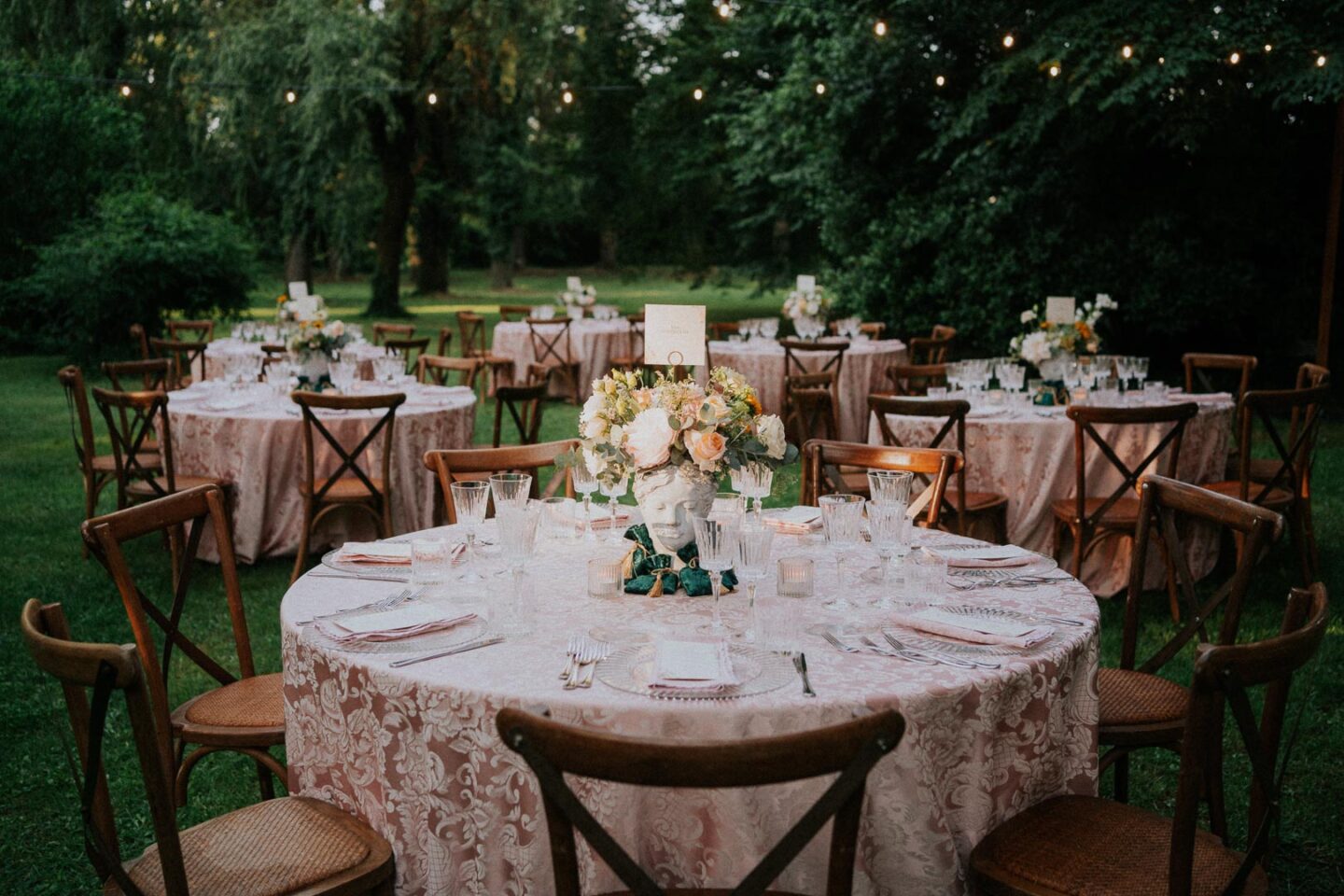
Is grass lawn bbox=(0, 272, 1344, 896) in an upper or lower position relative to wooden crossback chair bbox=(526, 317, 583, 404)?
lower

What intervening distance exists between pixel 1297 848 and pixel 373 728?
2.70m

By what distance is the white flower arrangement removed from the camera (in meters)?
2.68

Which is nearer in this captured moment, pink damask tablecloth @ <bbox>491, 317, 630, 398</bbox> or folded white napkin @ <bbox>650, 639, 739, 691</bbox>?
folded white napkin @ <bbox>650, 639, 739, 691</bbox>

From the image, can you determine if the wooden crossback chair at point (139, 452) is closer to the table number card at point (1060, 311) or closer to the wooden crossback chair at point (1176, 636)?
the wooden crossback chair at point (1176, 636)

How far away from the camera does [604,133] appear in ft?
95.0

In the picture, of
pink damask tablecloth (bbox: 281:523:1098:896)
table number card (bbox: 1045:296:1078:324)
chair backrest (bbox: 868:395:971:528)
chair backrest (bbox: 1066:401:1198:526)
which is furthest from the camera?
table number card (bbox: 1045:296:1078:324)

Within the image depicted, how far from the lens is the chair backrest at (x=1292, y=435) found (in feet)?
16.6

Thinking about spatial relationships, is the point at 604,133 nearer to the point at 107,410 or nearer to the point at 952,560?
the point at 107,410

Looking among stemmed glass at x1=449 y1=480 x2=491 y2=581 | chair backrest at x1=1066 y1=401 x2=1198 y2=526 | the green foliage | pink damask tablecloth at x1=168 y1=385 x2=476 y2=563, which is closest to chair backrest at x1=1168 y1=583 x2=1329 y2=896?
stemmed glass at x1=449 y1=480 x2=491 y2=581

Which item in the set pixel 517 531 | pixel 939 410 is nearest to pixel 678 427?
pixel 517 531

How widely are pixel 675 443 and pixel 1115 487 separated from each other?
3561mm

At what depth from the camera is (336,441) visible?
19.1 ft

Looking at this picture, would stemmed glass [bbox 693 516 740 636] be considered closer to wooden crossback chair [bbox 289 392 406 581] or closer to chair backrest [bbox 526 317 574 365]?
wooden crossback chair [bbox 289 392 406 581]

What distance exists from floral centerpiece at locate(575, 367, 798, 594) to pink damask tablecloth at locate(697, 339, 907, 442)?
6330mm
